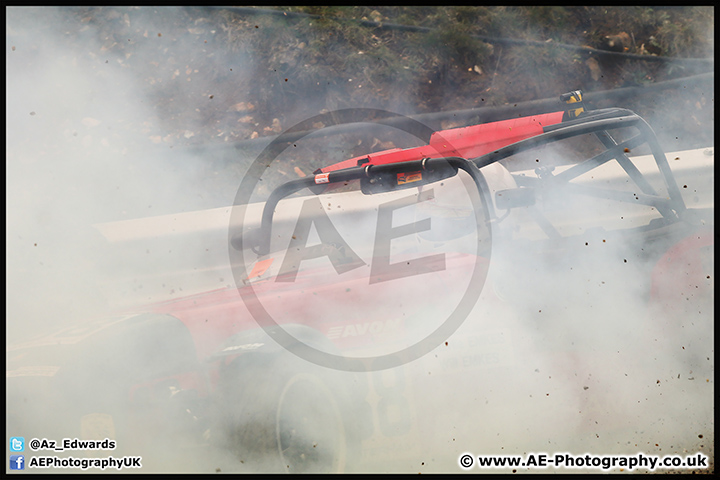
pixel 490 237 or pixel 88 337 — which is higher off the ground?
pixel 490 237

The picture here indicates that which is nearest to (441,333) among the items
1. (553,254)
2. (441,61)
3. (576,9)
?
(553,254)

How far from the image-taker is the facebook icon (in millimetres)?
2191

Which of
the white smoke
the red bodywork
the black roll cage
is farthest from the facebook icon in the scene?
the red bodywork

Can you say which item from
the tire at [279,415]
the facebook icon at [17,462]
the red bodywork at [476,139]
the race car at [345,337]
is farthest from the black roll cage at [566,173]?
the facebook icon at [17,462]

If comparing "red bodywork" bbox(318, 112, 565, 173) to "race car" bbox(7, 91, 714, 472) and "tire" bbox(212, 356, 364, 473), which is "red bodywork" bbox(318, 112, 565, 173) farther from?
"tire" bbox(212, 356, 364, 473)

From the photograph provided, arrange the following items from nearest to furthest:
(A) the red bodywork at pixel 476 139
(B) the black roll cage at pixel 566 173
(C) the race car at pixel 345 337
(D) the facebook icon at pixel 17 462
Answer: (C) the race car at pixel 345 337, (B) the black roll cage at pixel 566 173, (D) the facebook icon at pixel 17 462, (A) the red bodywork at pixel 476 139

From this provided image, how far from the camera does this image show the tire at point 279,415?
184cm

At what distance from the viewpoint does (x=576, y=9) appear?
3.86 metres

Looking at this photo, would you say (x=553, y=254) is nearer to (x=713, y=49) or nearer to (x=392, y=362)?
(x=392, y=362)

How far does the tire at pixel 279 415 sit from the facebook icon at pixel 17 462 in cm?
121

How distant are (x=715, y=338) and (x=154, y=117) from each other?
13.6 ft

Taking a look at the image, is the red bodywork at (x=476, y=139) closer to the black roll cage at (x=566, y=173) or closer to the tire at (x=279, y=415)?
the black roll cage at (x=566, y=173)

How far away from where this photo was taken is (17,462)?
2205 millimetres

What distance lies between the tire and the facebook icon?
1206 millimetres
